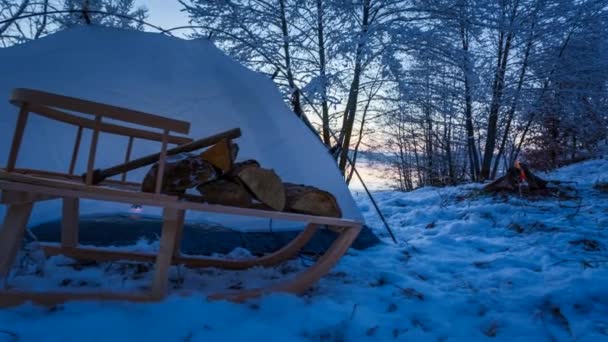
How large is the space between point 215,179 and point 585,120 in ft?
35.2

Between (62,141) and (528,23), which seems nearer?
(62,141)

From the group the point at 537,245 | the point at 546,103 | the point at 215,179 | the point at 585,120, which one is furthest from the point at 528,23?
the point at 215,179

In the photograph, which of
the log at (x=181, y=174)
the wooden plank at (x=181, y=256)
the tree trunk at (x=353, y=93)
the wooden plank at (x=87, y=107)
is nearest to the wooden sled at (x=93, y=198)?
the wooden plank at (x=87, y=107)

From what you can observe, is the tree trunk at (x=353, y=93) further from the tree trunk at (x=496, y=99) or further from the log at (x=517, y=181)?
the tree trunk at (x=496, y=99)

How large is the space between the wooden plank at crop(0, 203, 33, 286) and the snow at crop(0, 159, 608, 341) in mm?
174

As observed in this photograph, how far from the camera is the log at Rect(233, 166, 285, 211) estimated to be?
1.83m

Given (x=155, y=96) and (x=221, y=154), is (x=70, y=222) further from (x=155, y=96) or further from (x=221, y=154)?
(x=155, y=96)

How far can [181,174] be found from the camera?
5.74 ft

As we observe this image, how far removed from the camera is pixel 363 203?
5695mm

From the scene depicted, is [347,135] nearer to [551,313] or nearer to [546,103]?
[551,313]

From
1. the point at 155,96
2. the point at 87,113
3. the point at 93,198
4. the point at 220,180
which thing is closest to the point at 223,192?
the point at 220,180

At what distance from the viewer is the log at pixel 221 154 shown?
5.83 feet

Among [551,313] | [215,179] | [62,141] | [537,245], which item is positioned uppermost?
[62,141]

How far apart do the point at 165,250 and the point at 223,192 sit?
0.36 meters
